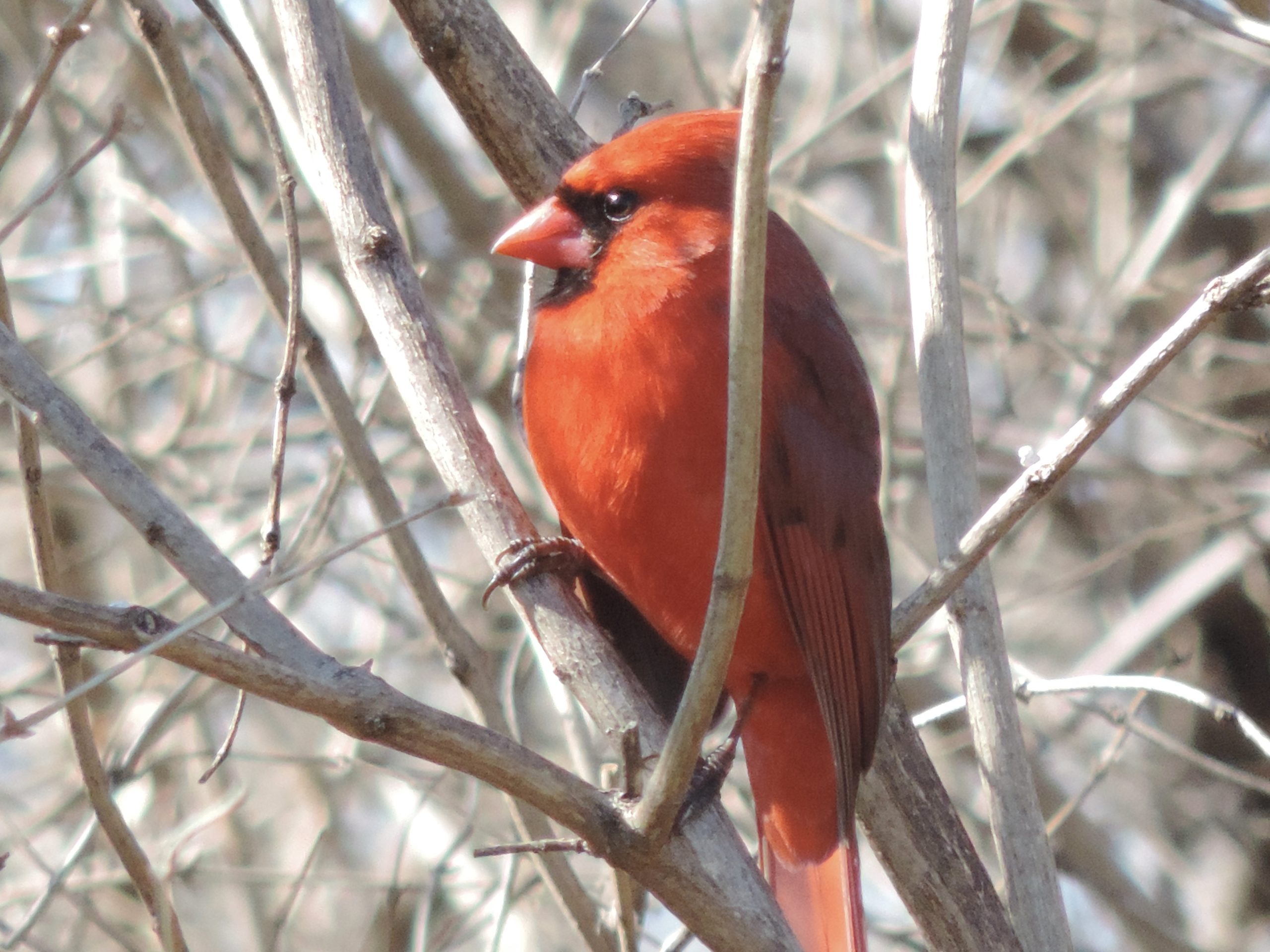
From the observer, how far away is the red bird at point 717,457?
2.40 metres

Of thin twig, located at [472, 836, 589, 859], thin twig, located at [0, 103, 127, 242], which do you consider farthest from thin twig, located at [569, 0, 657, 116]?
thin twig, located at [472, 836, 589, 859]

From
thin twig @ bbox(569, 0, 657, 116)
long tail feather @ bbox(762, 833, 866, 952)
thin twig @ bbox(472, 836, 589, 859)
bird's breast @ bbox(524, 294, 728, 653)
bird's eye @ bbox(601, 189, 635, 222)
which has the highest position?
thin twig @ bbox(569, 0, 657, 116)

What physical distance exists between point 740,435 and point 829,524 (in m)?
1.07

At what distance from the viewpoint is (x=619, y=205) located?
2.66 meters

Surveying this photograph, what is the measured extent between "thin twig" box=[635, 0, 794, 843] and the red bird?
0.68 m

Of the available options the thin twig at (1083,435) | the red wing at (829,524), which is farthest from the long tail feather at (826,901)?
the thin twig at (1083,435)

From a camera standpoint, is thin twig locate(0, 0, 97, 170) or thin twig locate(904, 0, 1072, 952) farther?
thin twig locate(904, 0, 1072, 952)

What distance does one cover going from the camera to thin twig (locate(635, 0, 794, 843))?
141cm

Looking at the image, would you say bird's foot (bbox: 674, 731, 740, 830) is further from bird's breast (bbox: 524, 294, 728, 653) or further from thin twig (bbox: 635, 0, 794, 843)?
bird's breast (bbox: 524, 294, 728, 653)

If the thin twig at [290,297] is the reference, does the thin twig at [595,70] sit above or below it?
above

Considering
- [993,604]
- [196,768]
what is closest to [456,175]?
[196,768]

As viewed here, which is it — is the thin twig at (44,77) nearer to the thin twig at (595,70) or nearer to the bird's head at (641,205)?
the bird's head at (641,205)

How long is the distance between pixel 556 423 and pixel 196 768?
288 cm

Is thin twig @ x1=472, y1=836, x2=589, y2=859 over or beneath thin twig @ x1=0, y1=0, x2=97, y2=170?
beneath
